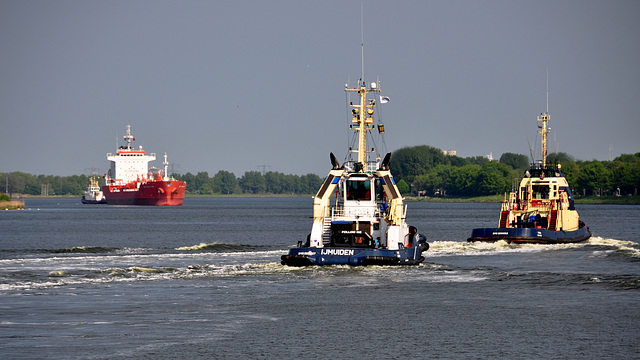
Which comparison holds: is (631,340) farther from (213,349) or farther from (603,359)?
(213,349)

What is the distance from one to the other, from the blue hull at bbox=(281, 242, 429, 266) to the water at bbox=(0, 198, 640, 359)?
0.80 metres

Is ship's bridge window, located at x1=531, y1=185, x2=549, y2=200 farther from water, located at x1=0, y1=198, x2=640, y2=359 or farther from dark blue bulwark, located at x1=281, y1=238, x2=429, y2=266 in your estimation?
dark blue bulwark, located at x1=281, y1=238, x2=429, y2=266

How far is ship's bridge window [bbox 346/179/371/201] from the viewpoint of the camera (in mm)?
49406

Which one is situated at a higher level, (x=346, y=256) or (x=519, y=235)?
(x=519, y=235)

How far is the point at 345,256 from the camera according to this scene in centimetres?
4475

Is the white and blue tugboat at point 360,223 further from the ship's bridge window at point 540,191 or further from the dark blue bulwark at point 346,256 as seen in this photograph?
the ship's bridge window at point 540,191

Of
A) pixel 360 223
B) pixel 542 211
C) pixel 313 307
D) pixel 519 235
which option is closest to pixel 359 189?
pixel 360 223

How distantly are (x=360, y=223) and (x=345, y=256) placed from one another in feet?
11.1

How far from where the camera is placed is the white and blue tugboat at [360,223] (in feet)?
148

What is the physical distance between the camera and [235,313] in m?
32.6

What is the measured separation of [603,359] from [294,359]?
9241 mm

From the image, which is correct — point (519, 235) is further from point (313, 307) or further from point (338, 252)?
point (313, 307)

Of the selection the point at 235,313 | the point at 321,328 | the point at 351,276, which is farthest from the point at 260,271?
the point at 321,328

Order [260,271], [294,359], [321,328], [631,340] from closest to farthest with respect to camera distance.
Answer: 1. [294,359]
2. [631,340]
3. [321,328]
4. [260,271]
